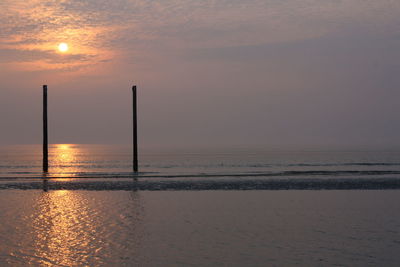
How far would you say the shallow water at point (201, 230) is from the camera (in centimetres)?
1061

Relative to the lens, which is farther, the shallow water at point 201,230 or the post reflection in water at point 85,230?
the post reflection in water at point 85,230

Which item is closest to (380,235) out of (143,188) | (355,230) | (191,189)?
(355,230)

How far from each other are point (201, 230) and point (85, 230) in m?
3.41

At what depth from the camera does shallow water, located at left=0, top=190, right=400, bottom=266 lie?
1061 cm

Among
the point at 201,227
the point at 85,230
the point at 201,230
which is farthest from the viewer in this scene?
the point at 201,227

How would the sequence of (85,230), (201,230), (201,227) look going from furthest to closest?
(201,227) → (201,230) → (85,230)

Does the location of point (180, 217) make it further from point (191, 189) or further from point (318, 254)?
point (191, 189)

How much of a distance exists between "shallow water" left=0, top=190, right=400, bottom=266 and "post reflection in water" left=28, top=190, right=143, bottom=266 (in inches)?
1.0

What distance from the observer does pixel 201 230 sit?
45.7 feet

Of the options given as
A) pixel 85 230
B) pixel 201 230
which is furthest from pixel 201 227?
pixel 85 230

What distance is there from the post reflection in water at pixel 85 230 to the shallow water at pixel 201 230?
0.03 m

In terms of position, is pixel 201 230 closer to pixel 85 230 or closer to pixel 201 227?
pixel 201 227

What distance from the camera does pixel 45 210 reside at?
1803cm

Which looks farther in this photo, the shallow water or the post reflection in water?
the post reflection in water
